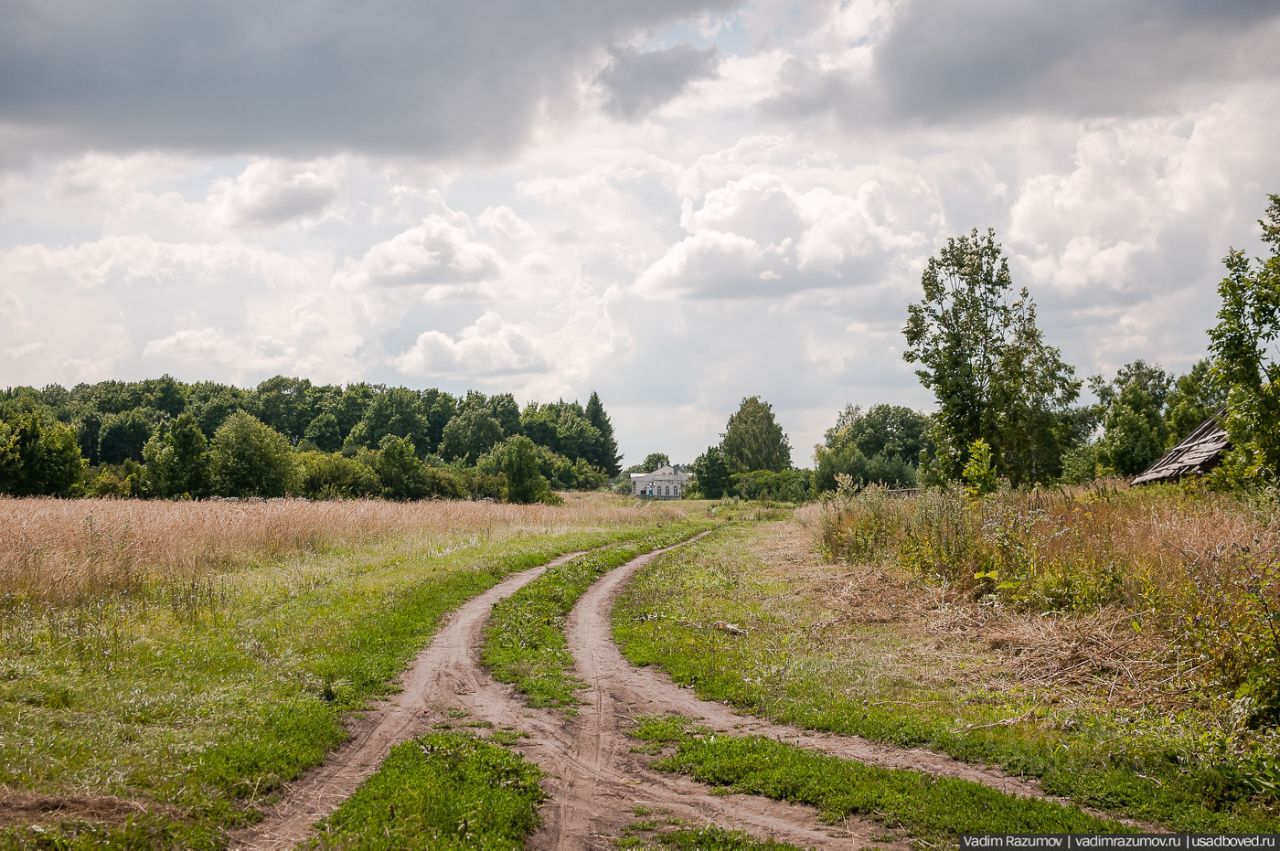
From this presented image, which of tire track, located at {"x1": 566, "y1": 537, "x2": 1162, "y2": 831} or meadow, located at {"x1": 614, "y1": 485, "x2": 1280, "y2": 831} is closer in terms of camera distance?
tire track, located at {"x1": 566, "y1": 537, "x2": 1162, "y2": 831}

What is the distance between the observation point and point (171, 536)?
1895 cm

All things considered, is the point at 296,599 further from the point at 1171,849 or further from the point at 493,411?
the point at 493,411

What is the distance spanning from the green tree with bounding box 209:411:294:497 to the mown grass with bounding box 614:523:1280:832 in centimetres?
4253

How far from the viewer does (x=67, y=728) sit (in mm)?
8312

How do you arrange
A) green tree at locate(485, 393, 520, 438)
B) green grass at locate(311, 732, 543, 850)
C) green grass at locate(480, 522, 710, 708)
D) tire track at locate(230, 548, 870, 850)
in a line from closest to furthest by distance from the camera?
green grass at locate(311, 732, 543, 850) < tire track at locate(230, 548, 870, 850) < green grass at locate(480, 522, 710, 708) < green tree at locate(485, 393, 520, 438)

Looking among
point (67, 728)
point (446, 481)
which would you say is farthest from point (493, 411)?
point (67, 728)

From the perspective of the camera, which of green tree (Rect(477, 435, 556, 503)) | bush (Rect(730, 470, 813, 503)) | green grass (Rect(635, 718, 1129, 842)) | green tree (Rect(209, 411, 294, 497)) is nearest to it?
green grass (Rect(635, 718, 1129, 842))

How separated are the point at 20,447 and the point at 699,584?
45988 mm

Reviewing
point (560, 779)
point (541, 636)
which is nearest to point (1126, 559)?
point (541, 636)

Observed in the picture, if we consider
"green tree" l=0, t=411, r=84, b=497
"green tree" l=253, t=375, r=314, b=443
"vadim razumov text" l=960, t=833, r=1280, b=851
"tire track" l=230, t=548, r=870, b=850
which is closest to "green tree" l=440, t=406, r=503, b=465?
"green tree" l=253, t=375, r=314, b=443

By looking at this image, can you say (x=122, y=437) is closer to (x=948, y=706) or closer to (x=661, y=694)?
(x=661, y=694)

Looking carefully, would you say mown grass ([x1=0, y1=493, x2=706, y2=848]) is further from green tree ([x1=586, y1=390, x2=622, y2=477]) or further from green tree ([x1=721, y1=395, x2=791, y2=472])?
green tree ([x1=586, y1=390, x2=622, y2=477])

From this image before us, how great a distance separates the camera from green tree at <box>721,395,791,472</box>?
10669cm

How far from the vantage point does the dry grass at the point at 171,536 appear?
1367 cm
